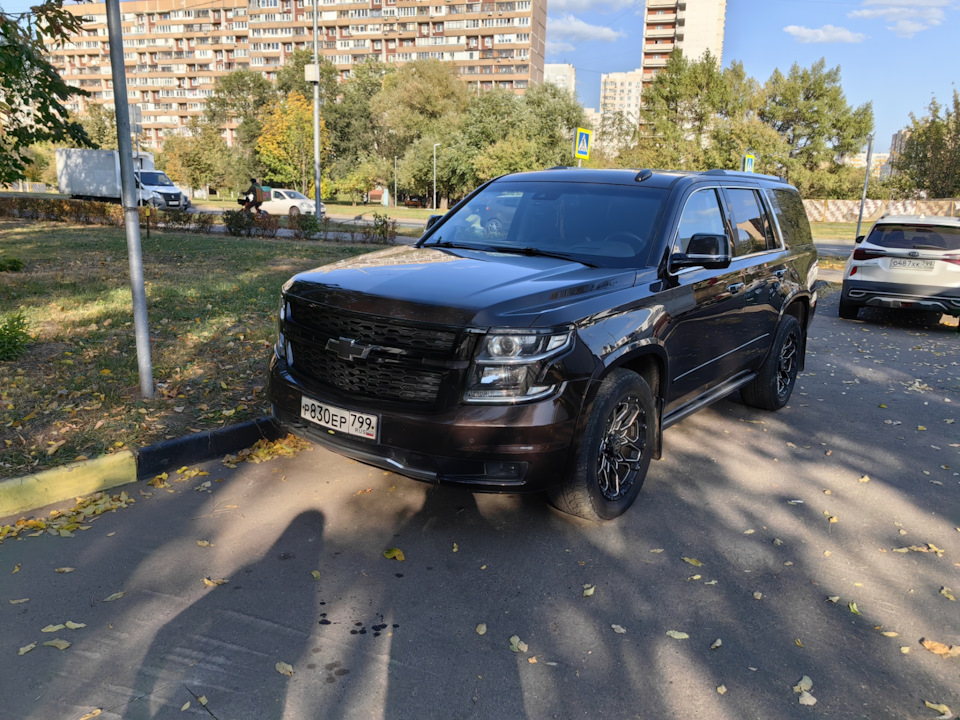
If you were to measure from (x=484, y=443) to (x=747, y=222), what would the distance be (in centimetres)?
332

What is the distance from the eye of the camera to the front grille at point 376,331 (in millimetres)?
3434

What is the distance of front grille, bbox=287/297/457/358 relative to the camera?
3434 mm

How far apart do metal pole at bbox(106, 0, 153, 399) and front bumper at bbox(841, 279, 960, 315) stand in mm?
10129

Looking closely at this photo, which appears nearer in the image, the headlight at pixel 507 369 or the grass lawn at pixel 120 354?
the headlight at pixel 507 369

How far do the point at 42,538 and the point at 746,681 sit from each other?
3.36m

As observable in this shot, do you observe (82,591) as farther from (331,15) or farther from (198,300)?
(331,15)

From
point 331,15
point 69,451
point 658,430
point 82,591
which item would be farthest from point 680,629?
point 331,15

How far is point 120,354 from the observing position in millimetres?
6363

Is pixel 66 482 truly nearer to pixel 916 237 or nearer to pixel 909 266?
pixel 909 266

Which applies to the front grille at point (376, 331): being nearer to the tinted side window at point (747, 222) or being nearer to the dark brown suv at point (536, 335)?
the dark brown suv at point (536, 335)

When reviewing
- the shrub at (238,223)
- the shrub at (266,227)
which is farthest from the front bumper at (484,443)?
the shrub at (266,227)

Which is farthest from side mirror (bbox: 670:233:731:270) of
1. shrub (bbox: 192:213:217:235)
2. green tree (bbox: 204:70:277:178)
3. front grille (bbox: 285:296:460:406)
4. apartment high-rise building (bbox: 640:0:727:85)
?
apartment high-rise building (bbox: 640:0:727:85)

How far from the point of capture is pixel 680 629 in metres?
3.07

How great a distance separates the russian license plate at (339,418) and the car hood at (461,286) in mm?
517
